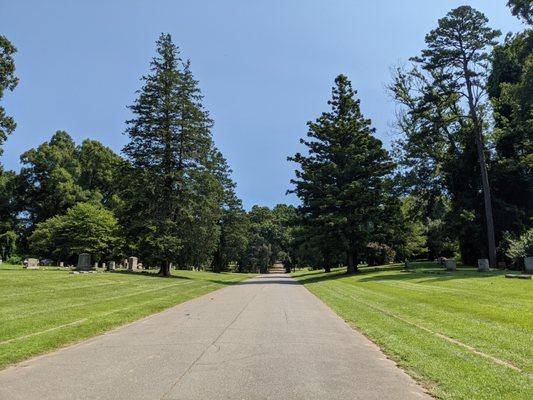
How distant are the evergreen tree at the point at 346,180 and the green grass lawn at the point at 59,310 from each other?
22.3m

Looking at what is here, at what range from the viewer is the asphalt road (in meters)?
6.11

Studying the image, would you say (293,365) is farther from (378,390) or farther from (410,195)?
(410,195)

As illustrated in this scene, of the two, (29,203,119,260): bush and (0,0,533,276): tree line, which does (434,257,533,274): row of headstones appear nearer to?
(0,0,533,276): tree line

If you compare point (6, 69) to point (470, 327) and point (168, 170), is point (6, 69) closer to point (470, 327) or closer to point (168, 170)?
point (168, 170)

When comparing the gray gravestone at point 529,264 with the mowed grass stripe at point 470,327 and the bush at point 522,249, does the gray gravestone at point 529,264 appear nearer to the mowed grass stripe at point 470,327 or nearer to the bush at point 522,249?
the bush at point 522,249

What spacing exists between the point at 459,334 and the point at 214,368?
6.07 meters

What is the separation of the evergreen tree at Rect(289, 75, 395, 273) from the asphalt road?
30.9 m

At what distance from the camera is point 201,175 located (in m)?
43.1

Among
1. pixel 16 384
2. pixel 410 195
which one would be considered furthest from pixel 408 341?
pixel 410 195

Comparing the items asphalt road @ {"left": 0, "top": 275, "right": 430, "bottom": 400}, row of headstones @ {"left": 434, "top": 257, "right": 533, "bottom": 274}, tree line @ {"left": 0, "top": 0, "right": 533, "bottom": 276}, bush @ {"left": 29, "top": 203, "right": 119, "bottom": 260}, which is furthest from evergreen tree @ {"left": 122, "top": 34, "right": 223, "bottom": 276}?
asphalt road @ {"left": 0, "top": 275, "right": 430, "bottom": 400}

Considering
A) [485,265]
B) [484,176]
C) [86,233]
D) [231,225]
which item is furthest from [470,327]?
[231,225]

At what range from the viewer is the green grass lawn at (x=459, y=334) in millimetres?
6719

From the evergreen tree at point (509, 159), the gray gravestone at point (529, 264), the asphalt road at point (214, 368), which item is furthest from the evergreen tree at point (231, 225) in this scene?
the asphalt road at point (214, 368)

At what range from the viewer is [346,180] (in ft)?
148
